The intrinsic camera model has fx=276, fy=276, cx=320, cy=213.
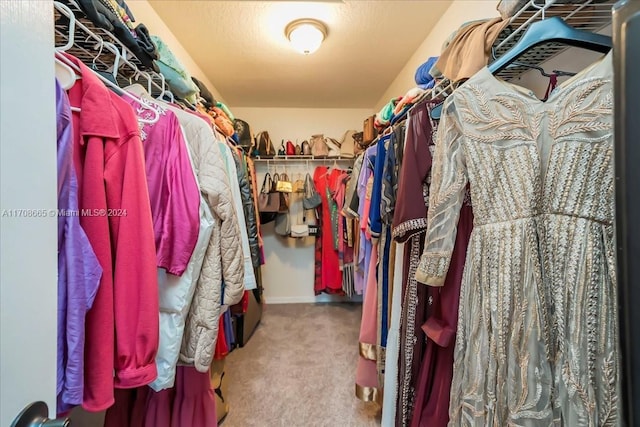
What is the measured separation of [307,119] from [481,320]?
2926mm

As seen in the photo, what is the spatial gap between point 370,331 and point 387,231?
488 mm

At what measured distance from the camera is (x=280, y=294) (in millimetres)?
3230

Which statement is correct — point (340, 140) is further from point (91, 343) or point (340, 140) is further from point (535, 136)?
point (91, 343)

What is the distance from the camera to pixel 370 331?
1.32 m

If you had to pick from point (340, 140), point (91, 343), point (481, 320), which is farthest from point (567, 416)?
point (340, 140)

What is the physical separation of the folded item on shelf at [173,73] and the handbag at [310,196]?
5.36 ft

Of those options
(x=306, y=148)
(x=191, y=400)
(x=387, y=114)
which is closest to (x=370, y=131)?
(x=387, y=114)

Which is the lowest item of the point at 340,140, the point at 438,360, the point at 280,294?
the point at 280,294

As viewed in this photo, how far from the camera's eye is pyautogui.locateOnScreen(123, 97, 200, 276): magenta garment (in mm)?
847

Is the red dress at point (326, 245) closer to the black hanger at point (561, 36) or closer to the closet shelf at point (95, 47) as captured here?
the closet shelf at point (95, 47)

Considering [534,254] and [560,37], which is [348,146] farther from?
[534,254]

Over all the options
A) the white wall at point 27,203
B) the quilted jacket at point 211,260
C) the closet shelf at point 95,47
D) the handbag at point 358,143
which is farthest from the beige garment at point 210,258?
the handbag at point 358,143

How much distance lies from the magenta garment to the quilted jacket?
8 centimetres

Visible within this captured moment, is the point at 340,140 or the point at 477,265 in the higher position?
the point at 340,140
